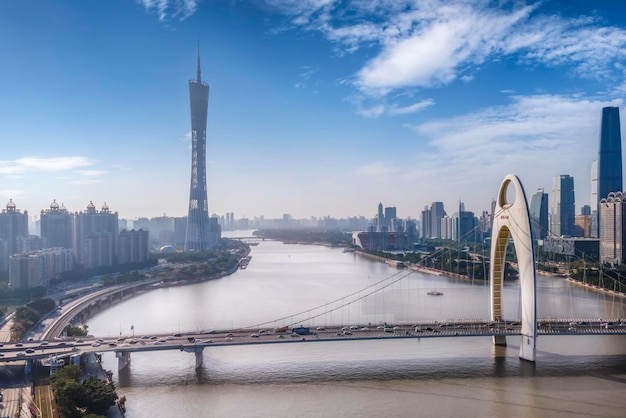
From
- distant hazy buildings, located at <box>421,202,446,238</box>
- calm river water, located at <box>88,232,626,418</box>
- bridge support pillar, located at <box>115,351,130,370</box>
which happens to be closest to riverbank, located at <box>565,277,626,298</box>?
calm river water, located at <box>88,232,626,418</box>

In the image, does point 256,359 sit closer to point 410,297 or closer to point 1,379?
point 1,379

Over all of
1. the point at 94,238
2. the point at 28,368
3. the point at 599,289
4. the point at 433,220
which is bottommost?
the point at 599,289

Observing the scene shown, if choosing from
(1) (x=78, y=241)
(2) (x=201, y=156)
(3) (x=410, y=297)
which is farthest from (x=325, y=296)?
(2) (x=201, y=156)

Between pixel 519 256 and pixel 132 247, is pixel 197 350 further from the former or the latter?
pixel 132 247

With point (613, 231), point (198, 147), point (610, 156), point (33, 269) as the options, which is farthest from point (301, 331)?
point (610, 156)

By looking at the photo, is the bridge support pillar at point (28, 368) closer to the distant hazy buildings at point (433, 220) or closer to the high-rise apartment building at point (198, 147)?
the high-rise apartment building at point (198, 147)

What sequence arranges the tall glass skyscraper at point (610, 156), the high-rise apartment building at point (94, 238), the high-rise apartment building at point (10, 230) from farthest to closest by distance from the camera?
1. the tall glass skyscraper at point (610, 156)
2. the high-rise apartment building at point (94, 238)
3. the high-rise apartment building at point (10, 230)

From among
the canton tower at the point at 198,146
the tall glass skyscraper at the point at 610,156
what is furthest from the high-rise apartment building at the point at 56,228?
the tall glass skyscraper at the point at 610,156
